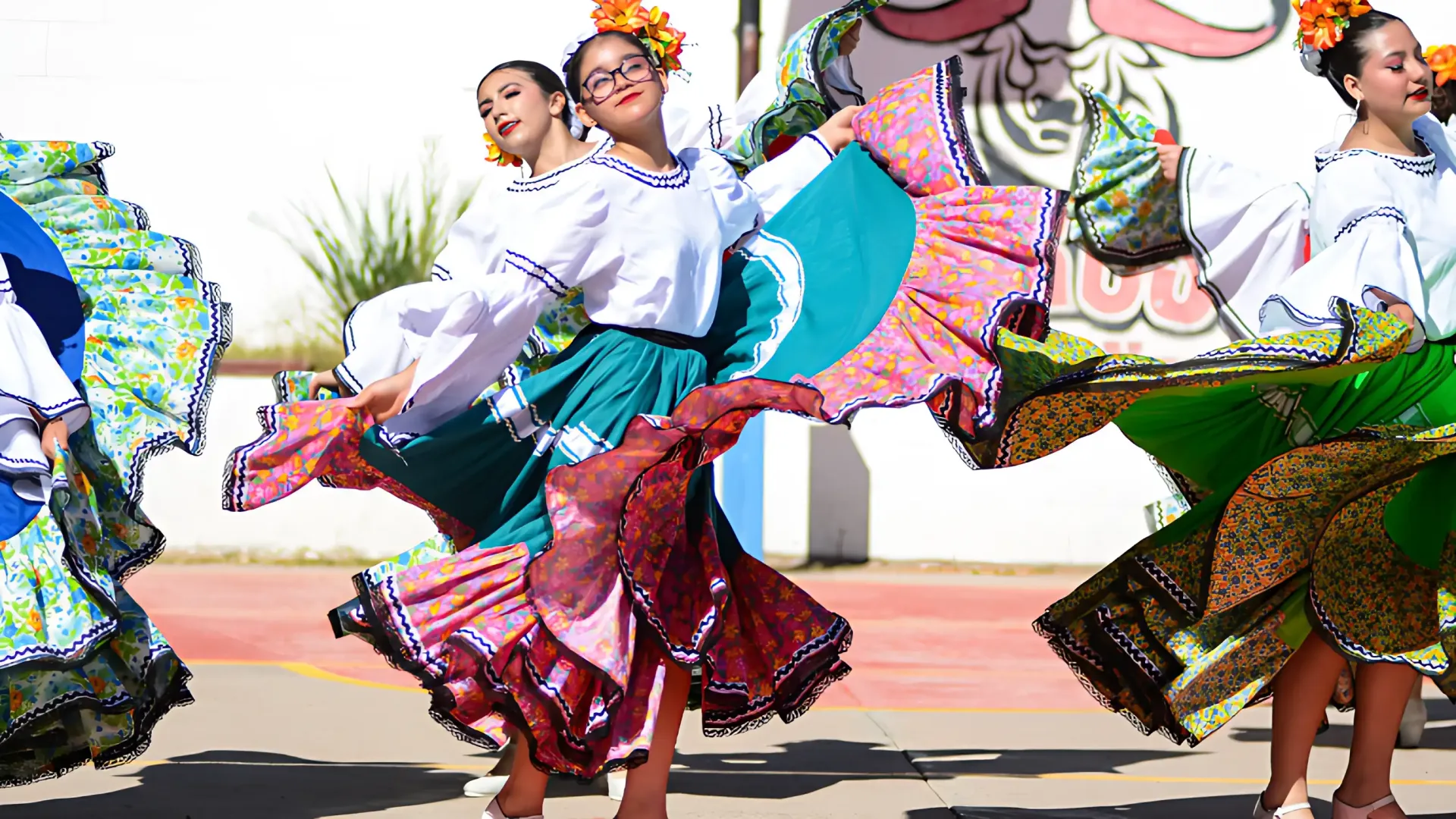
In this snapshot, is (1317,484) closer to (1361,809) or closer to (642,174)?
(1361,809)

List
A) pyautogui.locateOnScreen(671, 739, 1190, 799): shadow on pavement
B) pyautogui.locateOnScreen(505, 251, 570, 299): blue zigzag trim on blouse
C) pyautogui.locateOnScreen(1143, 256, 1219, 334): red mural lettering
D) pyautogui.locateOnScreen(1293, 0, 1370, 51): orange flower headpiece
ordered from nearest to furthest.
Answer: pyautogui.locateOnScreen(505, 251, 570, 299): blue zigzag trim on blouse < pyautogui.locateOnScreen(1293, 0, 1370, 51): orange flower headpiece < pyautogui.locateOnScreen(671, 739, 1190, 799): shadow on pavement < pyautogui.locateOnScreen(1143, 256, 1219, 334): red mural lettering

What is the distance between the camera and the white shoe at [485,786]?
419cm

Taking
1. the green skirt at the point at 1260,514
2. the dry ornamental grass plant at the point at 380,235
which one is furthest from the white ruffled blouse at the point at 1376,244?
the dry ornamental grass plant at the point at 380,235

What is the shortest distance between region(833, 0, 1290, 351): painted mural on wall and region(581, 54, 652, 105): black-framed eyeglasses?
6.78m

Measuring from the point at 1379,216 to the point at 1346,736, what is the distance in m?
2.19

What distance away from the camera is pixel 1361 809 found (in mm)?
3652

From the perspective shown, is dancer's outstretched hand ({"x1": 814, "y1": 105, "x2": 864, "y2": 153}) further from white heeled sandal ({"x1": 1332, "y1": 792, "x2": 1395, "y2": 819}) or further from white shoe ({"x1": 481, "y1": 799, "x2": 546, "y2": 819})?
white heeled sandal ({"x1": 1332, "y1": 792, "x2": 1395, "y2": 819})

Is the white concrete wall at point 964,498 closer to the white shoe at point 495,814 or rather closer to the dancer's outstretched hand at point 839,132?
the dancer's outstretched hand at point 839,132

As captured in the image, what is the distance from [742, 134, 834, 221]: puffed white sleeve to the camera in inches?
152

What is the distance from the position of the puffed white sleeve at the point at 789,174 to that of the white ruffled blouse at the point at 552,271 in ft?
1.20

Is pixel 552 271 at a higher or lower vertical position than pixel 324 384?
higher

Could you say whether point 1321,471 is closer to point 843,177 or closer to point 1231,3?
point 843,177

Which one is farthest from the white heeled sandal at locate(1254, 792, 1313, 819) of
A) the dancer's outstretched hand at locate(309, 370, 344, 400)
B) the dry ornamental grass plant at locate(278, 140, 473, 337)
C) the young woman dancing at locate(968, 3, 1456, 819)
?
the dry ornamental grass plant at locate(278, 140, 473, 337)

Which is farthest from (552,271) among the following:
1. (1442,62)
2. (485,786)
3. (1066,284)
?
(1066,284)
